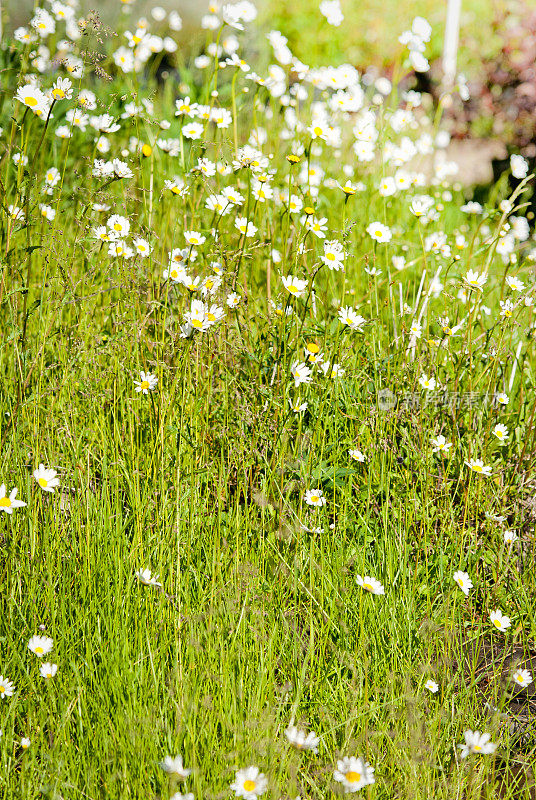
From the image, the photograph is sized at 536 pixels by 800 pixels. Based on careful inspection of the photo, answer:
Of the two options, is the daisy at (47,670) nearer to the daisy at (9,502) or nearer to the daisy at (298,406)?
the daisy at (9,502)

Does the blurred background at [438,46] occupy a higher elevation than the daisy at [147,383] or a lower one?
higher

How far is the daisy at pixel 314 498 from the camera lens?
2139 mm

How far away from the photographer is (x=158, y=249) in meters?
3.18

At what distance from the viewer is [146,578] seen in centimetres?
181

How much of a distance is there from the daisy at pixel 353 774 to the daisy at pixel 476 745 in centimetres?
20

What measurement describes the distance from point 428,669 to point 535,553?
24.6 inches

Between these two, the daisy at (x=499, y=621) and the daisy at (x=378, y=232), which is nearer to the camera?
the daisy at (x=499, y=621)

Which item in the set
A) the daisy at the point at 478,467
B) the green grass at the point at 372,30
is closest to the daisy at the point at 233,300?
the daisy at the point at 478,467

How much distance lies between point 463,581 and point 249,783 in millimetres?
814

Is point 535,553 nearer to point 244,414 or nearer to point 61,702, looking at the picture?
point 244,414

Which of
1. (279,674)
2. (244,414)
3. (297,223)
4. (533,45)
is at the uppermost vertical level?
(533,45)

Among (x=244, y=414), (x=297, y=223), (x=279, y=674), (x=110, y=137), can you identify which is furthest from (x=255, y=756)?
(x=110, y=137)

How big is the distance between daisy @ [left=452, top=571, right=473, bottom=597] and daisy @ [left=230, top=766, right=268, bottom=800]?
0.74 m

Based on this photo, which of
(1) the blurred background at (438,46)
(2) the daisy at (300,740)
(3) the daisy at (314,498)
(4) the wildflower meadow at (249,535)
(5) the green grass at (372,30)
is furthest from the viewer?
(5) the green grass at (372,30)
